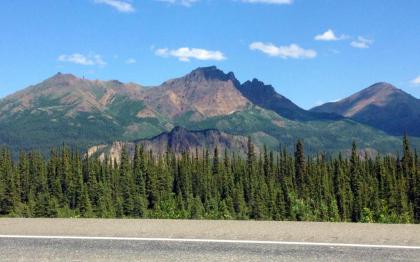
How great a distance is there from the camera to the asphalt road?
11680 mm

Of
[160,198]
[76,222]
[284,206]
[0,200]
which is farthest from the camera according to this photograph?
[160,198]

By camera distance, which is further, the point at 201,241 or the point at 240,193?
the point at 240,193

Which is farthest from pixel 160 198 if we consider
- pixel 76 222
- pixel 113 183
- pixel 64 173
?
pixel 76 222

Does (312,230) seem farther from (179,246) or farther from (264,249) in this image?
(179,246)

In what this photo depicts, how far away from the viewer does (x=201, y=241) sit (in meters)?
13.2

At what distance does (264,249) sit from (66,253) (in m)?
5.00

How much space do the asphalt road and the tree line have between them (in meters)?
122

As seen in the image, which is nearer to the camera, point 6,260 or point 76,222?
point 6,260

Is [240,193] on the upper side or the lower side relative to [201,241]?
lower

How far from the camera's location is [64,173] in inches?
7544

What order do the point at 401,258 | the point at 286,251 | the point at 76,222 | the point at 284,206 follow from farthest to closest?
1. the point at 284,206
2. the point at 76,222
3. the point at 286,251
4. the point at 401,258

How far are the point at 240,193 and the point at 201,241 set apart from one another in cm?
16127

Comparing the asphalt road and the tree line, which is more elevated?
the asphalt road

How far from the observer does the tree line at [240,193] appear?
146m
